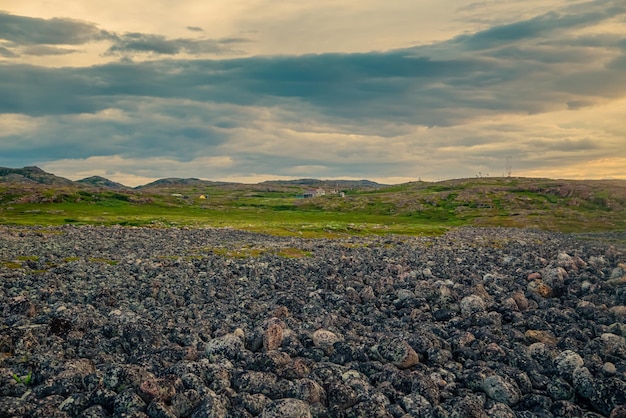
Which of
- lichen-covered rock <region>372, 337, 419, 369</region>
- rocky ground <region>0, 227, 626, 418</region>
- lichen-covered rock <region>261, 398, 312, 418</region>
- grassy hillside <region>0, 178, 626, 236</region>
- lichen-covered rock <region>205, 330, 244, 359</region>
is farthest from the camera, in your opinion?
grassy hillside <region>0, 178, 626, 236</region>

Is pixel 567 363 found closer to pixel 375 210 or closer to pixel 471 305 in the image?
pixel 471 305

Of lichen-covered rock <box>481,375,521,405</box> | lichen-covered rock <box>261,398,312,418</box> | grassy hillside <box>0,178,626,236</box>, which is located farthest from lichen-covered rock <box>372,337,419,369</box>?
grassy hillside <box>0,178,626,236</box>

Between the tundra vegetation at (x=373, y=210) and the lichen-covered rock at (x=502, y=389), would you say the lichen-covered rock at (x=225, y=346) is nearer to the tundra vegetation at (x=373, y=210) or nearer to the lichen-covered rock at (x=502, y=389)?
the lichen-covered rock at (x=502, y=389)

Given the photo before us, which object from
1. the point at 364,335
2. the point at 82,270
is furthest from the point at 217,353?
the point at 82,270

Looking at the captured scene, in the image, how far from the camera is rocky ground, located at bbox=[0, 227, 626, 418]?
1109cm

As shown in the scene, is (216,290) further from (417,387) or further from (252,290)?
(417,387)

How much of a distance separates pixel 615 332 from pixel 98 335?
697 inches

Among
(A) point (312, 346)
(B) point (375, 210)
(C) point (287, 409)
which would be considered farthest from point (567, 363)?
(B) point (375, 210)

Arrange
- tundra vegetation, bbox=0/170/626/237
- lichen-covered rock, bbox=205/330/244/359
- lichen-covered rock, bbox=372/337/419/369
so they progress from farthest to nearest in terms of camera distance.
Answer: tundra vegetation, bbox=0/170/626/237, lichen-covered rock, bbox=205/330/244/359, lichen-covered rock, bbox=372/337/419/369

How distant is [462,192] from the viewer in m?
195

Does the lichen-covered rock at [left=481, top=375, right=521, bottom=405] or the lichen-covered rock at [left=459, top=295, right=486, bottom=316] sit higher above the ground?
the lichen-covered rock at [left=459, top=295, right=486, bottom=316]

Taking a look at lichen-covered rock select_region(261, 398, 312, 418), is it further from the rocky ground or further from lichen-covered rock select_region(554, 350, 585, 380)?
lichen-covered rock select_region(554, 350, 585, 380)

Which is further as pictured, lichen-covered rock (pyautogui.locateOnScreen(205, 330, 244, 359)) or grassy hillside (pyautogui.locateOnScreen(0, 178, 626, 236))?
grassy hillside (pyautogui.locateOnScreen(0, 178, 626, 236))

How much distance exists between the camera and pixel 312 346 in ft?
50.5
